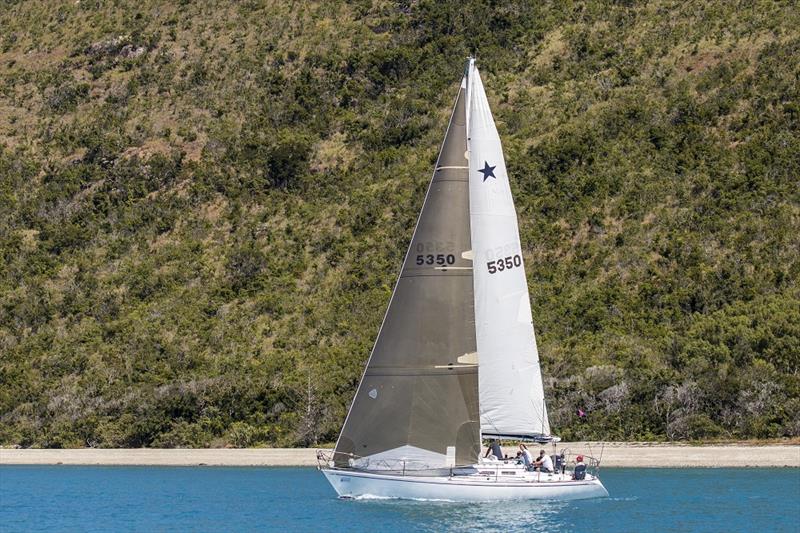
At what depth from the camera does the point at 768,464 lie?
174 feet

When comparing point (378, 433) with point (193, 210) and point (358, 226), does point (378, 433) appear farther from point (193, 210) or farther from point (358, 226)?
point (193, 210)

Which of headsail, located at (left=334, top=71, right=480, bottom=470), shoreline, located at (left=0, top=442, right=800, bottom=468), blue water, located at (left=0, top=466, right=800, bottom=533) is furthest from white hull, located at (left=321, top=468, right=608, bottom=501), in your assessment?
shoreline, located at (left=0, top=442, right=800, bottom=468)

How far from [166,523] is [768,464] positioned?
1021 inches

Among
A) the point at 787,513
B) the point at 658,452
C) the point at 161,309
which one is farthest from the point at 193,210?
the point at 787,513

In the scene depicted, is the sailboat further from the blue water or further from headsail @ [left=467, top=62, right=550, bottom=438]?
the blue water

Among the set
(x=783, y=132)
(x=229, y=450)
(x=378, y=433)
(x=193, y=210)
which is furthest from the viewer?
(x=193, y=210)

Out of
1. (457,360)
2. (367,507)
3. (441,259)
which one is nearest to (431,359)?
(457,360)

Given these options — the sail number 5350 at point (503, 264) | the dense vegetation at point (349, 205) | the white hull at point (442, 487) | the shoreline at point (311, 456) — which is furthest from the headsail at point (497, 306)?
the dense vegetation at point (349, 205)

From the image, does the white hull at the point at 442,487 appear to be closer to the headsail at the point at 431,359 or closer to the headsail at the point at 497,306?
the headsail at the point at 431,359

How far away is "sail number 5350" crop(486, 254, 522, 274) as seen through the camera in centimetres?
3800

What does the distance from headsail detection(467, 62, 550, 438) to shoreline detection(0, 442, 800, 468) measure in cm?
1528

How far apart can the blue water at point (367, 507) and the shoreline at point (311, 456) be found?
4.30 feet

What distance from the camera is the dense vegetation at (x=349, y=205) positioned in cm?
6531

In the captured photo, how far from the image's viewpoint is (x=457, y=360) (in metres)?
37.2
